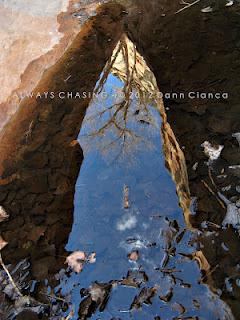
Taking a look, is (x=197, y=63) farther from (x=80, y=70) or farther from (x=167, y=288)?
(x=167, y=288)

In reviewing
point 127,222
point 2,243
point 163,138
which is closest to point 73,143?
point 163,138

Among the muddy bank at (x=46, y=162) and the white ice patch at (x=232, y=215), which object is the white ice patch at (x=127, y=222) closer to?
the muddy bank at (x=46, y=162)

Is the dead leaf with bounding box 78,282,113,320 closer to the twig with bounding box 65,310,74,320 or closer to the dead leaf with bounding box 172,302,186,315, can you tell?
the twig with bounding box 65,310,74,320

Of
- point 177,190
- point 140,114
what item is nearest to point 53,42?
point 140,114

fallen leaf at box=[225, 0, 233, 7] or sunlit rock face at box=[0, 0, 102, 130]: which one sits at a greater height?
sunlit rock face at box=[0, 0, 102, 130]

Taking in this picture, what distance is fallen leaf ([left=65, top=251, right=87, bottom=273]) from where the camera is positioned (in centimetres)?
345

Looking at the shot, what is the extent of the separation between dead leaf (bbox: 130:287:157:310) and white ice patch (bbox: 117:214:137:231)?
62cm

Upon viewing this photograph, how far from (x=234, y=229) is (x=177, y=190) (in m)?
0.63

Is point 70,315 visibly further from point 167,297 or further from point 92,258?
point 167,297

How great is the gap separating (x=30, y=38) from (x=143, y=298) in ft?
13.6

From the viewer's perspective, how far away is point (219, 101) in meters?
4.90

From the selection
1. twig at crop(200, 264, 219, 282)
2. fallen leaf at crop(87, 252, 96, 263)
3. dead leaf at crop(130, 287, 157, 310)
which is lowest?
twig at crop(200, 264, 219, 282)

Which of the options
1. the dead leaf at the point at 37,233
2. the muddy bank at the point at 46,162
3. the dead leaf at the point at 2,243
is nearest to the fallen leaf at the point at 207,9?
the muddy bank at the point at 46,162

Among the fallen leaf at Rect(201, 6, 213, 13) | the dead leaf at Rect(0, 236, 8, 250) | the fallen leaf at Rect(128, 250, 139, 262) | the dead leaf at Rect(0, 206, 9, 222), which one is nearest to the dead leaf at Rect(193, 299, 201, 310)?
the fallen leaf at Rect(128, 250, 139, 262)
